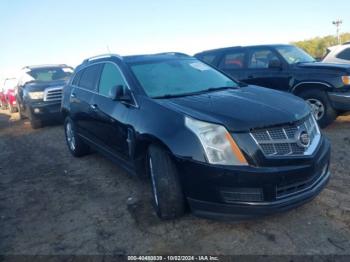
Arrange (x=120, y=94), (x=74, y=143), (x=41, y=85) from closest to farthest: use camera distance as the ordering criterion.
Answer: (x=120, y=94), (x=74, y=143), (x=41, y=85)

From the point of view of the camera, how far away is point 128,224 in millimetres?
3652

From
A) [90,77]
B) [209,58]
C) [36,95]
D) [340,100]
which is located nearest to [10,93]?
[36,95]

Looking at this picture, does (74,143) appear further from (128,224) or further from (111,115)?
(128,224)

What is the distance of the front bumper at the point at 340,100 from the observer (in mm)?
6578

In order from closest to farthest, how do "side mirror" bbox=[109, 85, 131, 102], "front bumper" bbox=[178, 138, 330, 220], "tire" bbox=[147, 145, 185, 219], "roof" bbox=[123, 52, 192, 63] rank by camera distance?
1. "front bumper" bbox=[178, 138, 330, 220]
2. "tire" bbox=[147, 145, 185, 219]
3. "side mirror" bbox=[109, 85, 131, 102]
4. "roof" bbox=[123, 52, 192, 63]

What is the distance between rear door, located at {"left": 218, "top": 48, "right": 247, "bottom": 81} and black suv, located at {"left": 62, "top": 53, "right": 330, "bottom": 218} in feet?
12.4

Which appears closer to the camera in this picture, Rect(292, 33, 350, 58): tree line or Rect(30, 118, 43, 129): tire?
Rect(30, 118, 43, 129): tire

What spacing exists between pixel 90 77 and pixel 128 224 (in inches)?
107

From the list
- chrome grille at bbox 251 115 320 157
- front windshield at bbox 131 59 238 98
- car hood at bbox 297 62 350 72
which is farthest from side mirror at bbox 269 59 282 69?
chrome grille at bbox 251 115 320 157

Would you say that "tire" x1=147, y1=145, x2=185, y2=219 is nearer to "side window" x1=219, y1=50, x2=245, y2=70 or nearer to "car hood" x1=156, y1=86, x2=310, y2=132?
"car hood" x1=156, y1=86, x2=310, y2=132

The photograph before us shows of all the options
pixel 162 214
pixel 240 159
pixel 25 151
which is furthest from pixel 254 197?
pixel 25 151

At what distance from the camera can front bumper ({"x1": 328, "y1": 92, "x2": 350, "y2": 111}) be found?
658cm

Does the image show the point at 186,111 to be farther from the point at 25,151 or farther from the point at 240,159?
the point at 25,151

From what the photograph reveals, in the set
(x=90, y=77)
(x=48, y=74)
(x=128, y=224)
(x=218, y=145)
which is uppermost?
(x=90, y=77)
